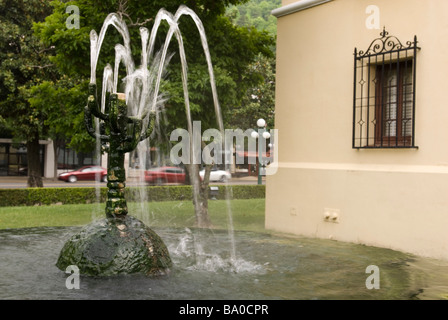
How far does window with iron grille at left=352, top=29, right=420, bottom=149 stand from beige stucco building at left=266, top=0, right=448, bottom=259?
2 centimetres

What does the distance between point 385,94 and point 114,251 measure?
18.6 ft

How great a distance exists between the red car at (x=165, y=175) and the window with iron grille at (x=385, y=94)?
72.0 ft

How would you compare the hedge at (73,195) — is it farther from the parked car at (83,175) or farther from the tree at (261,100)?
the parked car at (83,175)

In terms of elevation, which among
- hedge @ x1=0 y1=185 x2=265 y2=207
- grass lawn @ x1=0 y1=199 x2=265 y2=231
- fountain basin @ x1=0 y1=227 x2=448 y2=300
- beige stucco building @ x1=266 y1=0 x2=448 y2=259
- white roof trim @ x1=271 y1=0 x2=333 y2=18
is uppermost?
white roof trim @ x1=271 y1=0 x2=333 y2=18

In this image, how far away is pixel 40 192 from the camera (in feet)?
56.0

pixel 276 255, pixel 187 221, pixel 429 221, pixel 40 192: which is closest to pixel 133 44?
pixel 187 221

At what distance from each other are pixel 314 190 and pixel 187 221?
13.7 feet

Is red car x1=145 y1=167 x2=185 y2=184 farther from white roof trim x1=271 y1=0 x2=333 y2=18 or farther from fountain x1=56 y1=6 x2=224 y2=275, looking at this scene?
fountain x1=56 y1=6 x2=224 y2=275

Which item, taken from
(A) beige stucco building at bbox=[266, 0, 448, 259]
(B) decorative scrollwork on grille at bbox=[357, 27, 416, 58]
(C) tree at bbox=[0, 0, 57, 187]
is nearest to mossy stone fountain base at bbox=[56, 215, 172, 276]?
(A) beige stucco building at bbox=[266, 0, 448, 259]

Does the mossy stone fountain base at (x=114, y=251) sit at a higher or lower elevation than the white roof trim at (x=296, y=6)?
lower

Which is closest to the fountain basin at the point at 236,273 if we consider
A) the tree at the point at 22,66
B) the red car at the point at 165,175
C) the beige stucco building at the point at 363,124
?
the beige stucco building at the point at 363,124

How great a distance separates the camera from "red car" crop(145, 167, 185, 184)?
30.5 metres

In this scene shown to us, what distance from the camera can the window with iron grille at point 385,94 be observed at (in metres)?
7.70

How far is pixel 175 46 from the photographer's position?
34.3 feet
